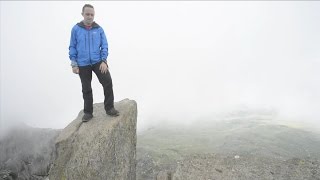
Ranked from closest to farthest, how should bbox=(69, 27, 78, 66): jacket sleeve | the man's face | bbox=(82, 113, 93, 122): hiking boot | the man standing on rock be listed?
the man's face, the man standing on rock, bbox=(69, 27, 78, 66): jacket sleeve, bbox=(82, 113, 93, 122): hiking boot

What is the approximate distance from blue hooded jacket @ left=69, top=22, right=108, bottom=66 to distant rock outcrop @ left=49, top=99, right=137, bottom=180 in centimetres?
281

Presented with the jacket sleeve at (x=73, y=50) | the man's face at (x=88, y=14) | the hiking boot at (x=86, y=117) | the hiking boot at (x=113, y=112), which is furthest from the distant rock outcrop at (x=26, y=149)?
the man's face at (x=88, y=14)

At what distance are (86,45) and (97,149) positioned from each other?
4468 mm

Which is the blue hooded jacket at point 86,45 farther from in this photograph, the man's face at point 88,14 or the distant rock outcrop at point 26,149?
the distant rock outcrop at point 26,149

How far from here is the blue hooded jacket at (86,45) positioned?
14898 mm

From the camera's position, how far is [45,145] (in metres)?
97.8

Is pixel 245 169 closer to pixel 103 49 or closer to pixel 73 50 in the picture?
pixel 103 49

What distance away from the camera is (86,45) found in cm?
1497

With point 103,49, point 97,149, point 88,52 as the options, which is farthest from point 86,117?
point 103,49

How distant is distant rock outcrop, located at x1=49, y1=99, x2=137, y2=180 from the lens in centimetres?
1477

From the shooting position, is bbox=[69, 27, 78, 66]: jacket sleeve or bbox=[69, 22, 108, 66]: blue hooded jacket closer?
bbox=[69, 22, 108, 66]: blue hooded jacket

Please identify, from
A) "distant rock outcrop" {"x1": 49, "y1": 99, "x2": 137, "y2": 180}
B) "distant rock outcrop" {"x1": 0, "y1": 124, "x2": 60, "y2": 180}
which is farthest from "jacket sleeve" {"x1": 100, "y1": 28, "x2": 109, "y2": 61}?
"distant rock outcrop" {"x1": 0, "y1": 124, "x2": 60, "y2": 180}

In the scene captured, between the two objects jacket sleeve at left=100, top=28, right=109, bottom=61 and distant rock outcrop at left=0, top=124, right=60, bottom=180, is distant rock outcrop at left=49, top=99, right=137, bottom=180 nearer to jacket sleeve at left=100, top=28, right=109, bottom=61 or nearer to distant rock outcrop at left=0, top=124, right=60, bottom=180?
jacket sleeve at left=100, top=28, right=109, bottom=61

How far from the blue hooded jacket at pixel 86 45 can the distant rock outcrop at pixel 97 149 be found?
2.81m
